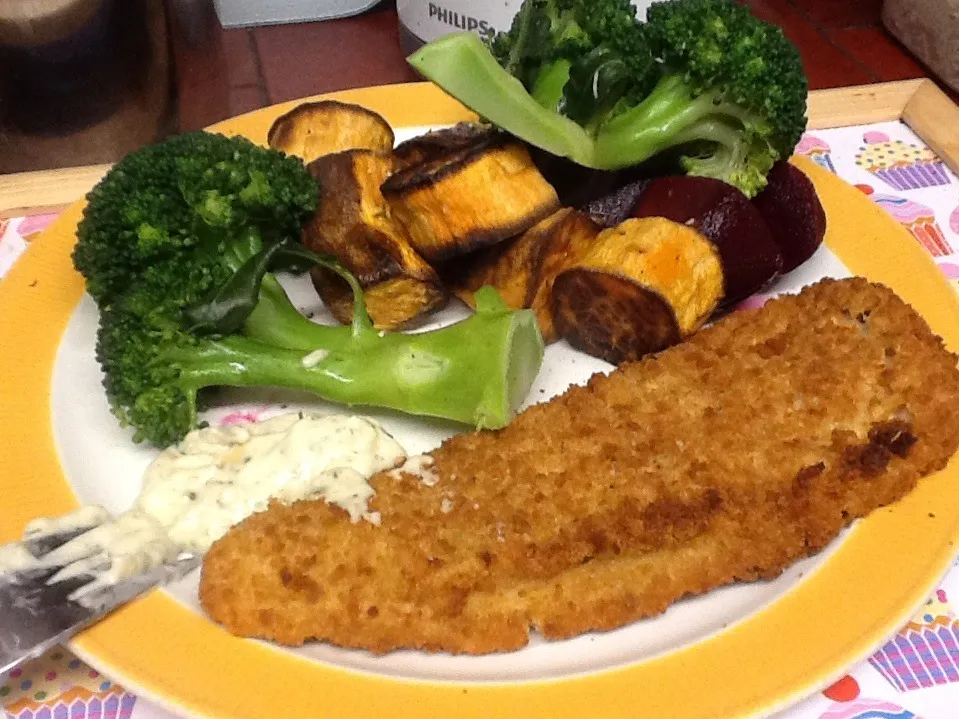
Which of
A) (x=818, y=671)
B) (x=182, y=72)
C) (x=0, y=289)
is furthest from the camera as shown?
(x=182, y=72)

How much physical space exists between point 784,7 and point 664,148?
198 centimetres

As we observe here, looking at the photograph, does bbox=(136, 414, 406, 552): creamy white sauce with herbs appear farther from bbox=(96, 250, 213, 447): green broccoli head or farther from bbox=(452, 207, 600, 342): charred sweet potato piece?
bbox=(452, 207, 600, 342): charred sweet potato piece

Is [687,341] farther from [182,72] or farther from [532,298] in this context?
[182,72]

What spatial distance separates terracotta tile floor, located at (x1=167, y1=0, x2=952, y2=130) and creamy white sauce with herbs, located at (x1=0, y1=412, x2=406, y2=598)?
148cm

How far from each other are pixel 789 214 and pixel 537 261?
0.45 meters

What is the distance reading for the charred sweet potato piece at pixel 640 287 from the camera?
1.32 m

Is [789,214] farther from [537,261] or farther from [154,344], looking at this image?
[154,344]

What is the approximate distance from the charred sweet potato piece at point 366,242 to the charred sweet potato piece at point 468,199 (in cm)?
3

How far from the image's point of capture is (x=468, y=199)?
1.33m

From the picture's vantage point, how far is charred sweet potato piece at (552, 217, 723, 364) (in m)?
1.32

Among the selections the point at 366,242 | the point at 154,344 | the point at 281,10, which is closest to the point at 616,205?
the point at 366,242

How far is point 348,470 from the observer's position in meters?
1.22

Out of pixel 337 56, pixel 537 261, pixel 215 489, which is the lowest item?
pixel 337 56

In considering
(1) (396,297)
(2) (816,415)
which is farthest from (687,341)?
(1) (396,297)
